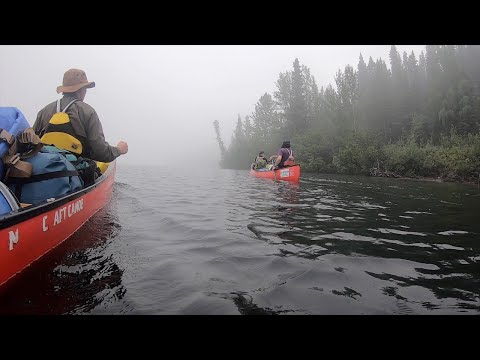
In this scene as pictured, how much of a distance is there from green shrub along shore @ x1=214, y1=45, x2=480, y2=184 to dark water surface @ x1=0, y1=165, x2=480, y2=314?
19960mm

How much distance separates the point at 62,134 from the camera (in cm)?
544

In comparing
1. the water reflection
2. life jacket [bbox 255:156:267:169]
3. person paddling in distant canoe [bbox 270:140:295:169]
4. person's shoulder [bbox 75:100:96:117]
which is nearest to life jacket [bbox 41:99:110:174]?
person's shoulder [bbox 75:100:96:117]

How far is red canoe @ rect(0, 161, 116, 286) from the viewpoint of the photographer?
2.89 m

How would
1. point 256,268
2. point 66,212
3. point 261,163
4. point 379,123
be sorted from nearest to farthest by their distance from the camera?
point 256,268, point 66,212, point 261,163, point 379,123

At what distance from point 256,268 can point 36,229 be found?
261 centimetres

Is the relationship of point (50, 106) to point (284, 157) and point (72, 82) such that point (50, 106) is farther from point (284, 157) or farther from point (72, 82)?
point (284, 157)

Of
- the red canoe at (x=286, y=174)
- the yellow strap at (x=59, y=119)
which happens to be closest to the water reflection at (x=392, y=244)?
the yellow strap at (x=59, y=119)

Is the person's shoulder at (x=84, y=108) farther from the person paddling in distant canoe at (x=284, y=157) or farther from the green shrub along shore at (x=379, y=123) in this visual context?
the green shrub along shore at (x=379, y=123)

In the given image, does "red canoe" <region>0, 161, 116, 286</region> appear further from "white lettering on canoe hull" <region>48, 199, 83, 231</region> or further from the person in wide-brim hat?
the person in wide-brim hat

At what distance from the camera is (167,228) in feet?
18.7

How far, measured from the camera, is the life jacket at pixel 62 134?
5.36 metres

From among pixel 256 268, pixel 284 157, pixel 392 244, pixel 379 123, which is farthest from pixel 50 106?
pixel 379 123
